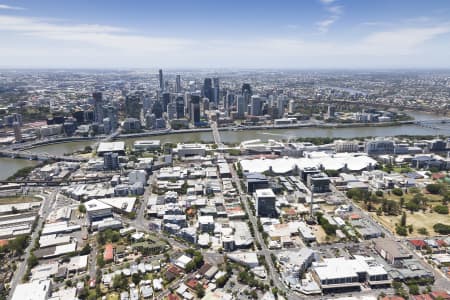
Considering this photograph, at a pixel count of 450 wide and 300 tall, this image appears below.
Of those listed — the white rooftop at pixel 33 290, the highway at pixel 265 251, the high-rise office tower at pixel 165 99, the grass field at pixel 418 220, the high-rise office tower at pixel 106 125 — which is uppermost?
the high-rise office tower at pixel 165 99

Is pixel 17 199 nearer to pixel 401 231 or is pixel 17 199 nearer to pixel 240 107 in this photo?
pixel 401 231

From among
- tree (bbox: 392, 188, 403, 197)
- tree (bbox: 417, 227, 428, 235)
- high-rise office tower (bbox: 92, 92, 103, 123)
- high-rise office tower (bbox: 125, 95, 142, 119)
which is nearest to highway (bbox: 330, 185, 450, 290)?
tree (bbox: 417, 227, 428, 235)

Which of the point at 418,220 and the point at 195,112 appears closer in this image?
the point at 418,220

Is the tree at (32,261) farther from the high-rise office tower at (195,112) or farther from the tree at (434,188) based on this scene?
the high-rise office tower at (195,112)

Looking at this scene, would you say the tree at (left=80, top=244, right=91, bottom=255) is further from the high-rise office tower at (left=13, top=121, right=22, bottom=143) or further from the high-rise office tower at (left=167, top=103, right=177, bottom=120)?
the high-rise office tower at (left=167, top=103, right=177, bottom=120)

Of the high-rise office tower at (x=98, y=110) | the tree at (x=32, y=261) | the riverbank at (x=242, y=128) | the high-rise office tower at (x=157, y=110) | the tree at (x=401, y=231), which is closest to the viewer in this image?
the tree at (x=32, y=261)

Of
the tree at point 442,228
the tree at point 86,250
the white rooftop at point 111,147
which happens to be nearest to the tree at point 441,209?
the tree at point 442,228

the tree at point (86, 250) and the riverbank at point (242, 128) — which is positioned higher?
the riverbank at point (242, 128)

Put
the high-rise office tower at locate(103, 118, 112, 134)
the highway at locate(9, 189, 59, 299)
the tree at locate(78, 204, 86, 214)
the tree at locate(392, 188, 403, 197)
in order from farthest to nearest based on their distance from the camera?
1. the high-rise office tower at locate(103, 118, 112, 134)
2. the tree at locate(392, 188, 403, 197)
3. the tree at locate(78, 204, 86, 214)
4. the highway at locate(9, 189, 59, 299)

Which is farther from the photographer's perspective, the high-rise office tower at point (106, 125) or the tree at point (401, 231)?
the high-rise office tower at point (106, 125)

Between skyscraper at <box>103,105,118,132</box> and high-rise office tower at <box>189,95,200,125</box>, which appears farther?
Result: high-rise office tower at <box>189,95,200,125</box>

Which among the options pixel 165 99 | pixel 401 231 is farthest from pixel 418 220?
pixel 165 99

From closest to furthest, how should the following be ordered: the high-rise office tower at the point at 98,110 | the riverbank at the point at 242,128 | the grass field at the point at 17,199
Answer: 1. the grass field at the point at 17,199
2. the riverbank at the point at 242,128
3. the high-rise office tower at the point at 98,110

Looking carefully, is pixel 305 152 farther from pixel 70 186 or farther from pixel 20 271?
pixel 20 271
